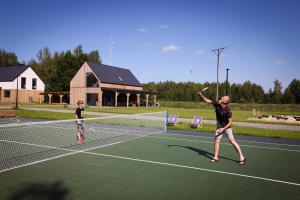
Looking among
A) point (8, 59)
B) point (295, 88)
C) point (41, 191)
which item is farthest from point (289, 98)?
point (8, 59)

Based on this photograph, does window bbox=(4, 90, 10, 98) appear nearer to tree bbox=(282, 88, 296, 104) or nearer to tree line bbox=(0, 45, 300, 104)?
tree line bbox=(0, 45, 300, 104)

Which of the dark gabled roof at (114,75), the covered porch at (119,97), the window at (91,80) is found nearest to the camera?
the covered porch at (119,97)

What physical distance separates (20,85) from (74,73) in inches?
543

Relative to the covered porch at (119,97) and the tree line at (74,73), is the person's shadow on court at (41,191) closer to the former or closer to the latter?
the covered porch at (119,97)

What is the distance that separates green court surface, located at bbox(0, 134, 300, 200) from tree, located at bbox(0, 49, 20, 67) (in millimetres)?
101609

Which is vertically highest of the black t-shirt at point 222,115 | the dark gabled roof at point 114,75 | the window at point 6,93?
the dark gabled roof at point 114,75

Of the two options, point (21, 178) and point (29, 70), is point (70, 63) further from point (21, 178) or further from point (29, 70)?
point (21, 178)

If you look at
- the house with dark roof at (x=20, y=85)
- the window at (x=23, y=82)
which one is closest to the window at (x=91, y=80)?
the house with dark roof at (x=20, y=85)

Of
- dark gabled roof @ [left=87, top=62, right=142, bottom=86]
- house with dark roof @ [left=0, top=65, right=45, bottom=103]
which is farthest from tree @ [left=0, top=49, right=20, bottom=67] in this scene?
dark gabled roof @ [left=87, top=62, right=142, bottom=86]

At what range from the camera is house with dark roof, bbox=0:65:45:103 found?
176ft

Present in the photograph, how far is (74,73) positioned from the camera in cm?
6631

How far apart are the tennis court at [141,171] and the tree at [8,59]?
323 feet

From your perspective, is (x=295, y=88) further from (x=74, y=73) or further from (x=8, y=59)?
(x=8, y=59)

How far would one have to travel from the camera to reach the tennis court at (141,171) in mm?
6164
